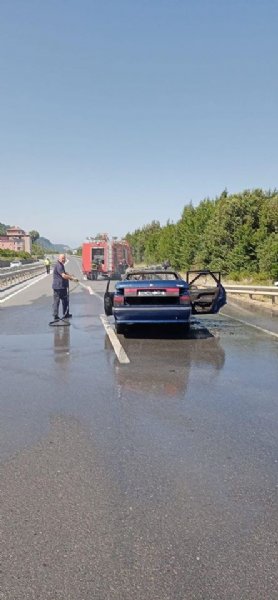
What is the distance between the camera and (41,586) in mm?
2492

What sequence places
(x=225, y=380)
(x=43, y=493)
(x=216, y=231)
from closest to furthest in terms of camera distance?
(x=43, y=493) → (x=225, y=380) → (x=216, y=231)

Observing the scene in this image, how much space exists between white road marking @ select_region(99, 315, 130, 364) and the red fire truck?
77.4ft

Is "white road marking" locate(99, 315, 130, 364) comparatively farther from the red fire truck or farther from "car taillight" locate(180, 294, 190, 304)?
the red fire truck

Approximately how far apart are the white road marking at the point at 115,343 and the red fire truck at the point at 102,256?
77.4 feet

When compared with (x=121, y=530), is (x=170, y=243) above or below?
above

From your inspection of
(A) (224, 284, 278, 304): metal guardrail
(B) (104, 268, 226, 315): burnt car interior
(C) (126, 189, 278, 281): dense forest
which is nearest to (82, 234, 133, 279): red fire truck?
(C) (126, 189, 278, 281): dense forest

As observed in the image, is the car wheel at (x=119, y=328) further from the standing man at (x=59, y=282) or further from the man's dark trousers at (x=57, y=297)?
the man's dark trousers at (x=57, y=297)

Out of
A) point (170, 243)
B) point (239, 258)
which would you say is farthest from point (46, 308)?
point (170, 243)

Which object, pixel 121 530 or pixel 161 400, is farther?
pixel 161 400

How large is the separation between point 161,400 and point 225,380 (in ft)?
4.53

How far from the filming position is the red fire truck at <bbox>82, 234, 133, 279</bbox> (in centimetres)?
3722

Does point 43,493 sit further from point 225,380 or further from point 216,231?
point 216,231

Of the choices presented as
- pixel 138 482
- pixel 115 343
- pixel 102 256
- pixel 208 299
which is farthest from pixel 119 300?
pixel 102 256

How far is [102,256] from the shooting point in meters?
37.9
